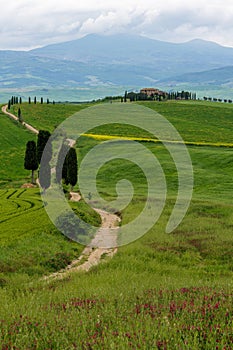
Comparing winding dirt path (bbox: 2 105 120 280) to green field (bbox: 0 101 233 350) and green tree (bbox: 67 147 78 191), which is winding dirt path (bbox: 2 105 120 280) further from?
green tree (bbox: 67 147 78 191)

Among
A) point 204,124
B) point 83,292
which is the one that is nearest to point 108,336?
point 83,292

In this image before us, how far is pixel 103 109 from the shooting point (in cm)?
16650

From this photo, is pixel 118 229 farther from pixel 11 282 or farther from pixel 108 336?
pixel 108 336

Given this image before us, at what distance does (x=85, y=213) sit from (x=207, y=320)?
1265 inches

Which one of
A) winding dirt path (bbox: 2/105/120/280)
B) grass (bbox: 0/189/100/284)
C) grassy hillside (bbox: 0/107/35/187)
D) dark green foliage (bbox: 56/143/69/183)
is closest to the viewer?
grass (bbox: 0/189/100/284)

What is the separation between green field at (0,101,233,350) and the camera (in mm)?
8648

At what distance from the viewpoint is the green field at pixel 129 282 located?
865 cm

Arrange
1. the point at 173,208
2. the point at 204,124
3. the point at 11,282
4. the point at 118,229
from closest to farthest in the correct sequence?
1. the point at 11,282
2. the point at 118,229
3. the point at 173,208
4. the point at 204,124

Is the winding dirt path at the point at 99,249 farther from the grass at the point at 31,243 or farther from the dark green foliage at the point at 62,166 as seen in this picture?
the dark green foliage at the point at 62,166

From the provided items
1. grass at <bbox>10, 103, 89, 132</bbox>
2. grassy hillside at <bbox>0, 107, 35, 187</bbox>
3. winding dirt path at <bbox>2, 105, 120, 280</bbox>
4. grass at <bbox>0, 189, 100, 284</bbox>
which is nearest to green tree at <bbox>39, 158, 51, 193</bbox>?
winding dirt path at <bbox>2, 105, 120, 280</bbox>

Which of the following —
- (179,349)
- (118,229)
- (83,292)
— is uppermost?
(179,349)

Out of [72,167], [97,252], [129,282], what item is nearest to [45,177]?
[72,167]

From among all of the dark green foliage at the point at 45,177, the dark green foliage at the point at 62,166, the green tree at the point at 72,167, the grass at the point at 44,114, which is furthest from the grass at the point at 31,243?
the grass at the point at 44,114

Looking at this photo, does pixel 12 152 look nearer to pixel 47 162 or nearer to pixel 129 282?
pixel 47 162
